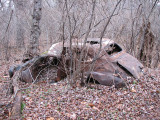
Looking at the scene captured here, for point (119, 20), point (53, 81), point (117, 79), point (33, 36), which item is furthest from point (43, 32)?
point (117, 79)

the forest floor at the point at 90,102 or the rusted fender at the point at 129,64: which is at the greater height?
the rusted fender at the point at 129,64

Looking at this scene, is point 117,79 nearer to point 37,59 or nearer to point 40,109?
point 40,109

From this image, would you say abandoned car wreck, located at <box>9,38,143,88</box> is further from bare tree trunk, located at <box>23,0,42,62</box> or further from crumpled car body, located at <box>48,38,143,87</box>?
bare tree trunk, located at <box>23,0,42,62</box>

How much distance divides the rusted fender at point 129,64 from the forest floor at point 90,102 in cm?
22

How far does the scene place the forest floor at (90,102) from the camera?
3.62 metres

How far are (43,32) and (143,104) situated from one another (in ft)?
28.4

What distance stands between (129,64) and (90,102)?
1892 mm

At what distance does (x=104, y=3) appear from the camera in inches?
241

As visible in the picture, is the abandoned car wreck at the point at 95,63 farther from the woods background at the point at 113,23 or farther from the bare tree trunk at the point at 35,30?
the bare tree trunk at the point at 35,30

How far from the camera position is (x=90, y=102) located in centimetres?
413

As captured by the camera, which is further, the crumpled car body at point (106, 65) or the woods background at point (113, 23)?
the woods background at point (113, 23)

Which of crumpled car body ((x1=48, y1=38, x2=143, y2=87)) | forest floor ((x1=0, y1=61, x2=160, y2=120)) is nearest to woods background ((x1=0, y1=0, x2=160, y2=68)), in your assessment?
crumpled car body ((x1=48, y1=38, x2=143, y2=87))

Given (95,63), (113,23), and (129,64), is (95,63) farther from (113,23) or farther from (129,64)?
(113,23)

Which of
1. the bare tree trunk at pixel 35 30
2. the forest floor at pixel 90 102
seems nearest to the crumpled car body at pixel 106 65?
the forest floor at pixel 90 102
